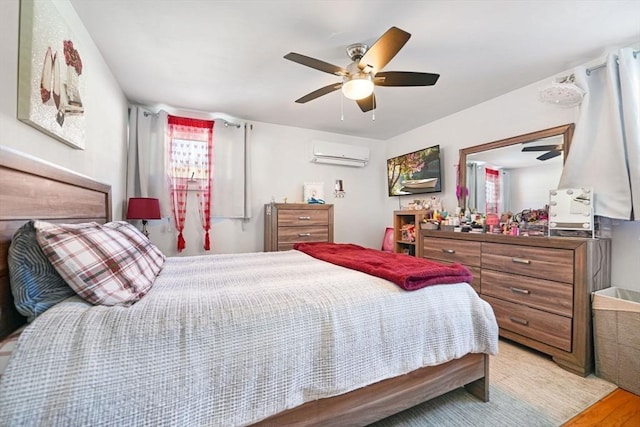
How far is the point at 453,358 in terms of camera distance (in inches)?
54.0

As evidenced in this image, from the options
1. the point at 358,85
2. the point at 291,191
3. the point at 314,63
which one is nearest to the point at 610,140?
the point at 358,85

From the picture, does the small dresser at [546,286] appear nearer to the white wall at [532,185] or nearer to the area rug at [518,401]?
the area rug at [518,401]

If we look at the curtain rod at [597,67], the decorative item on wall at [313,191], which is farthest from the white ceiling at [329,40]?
the decorative item on wall at [313,191]

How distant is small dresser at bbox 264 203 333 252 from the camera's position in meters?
3.25

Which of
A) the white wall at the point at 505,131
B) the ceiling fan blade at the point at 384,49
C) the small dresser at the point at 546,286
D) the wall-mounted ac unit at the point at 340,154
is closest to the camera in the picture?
the ceiling fan blade at the point at 384,49

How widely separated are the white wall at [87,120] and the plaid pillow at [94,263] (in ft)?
1.48

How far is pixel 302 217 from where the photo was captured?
3.35 m

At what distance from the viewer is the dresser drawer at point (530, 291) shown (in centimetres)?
195

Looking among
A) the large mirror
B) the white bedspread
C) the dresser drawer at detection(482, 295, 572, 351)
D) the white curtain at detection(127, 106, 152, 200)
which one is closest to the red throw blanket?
the white bedspread

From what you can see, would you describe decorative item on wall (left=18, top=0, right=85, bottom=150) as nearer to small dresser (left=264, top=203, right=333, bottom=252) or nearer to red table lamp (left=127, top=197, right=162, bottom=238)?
red table lamp (left=127, top=197, right=162, bottom=238)

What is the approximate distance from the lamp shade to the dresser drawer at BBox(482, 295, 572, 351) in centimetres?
343

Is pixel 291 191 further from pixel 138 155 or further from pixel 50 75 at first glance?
pixel 50 75

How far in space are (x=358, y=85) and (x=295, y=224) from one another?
1.85 meters

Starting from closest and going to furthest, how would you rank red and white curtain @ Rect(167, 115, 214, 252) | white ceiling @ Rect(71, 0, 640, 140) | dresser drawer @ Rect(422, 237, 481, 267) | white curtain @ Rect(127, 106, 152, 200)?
white ceiling @ Rect(71, 0, 640, 140), dresser drawer @ Rect(422, 237, 481, 267), white curtain @ Rect(127, 106, 152, 200), red and white curtain @ Rect(167, 115, 214, 252)
